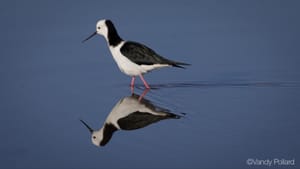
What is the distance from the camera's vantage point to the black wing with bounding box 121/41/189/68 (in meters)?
8.55

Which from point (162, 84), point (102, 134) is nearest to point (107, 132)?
point (102, 134)

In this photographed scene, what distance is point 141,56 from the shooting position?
28.3ft

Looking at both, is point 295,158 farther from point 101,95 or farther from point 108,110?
point 101,95

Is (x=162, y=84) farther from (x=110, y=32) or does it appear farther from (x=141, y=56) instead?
(x=110, y=32)

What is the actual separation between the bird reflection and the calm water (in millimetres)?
69

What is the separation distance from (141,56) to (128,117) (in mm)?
1499

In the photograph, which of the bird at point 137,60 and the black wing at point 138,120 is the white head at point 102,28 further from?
the black wing at point 138,120

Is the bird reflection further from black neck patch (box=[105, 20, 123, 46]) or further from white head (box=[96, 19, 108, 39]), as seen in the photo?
white head (box=[96, 19, 108, 39])

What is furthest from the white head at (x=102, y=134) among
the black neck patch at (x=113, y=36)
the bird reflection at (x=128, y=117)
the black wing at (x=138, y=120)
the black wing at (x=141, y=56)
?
the black neck patch at (x=113, y=36)

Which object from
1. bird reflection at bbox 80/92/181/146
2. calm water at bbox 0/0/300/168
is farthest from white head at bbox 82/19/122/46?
bird reflection at bbox 80/92/181/146

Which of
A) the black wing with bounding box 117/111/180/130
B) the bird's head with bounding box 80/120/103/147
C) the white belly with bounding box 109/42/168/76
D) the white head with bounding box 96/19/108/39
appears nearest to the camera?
the bird's head with bounding box 80/120/103/147

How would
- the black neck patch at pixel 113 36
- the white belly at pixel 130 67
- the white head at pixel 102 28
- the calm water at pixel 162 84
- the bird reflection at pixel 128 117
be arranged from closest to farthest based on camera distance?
the calm water at pixel 162 84
the bird reflection at pixel 128 117
the white belly at pixel 130 67
the black neck patch at pixel 113 36
the white head at pixel 102 28

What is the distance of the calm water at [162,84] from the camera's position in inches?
252

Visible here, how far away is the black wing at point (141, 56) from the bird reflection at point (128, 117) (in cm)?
75
